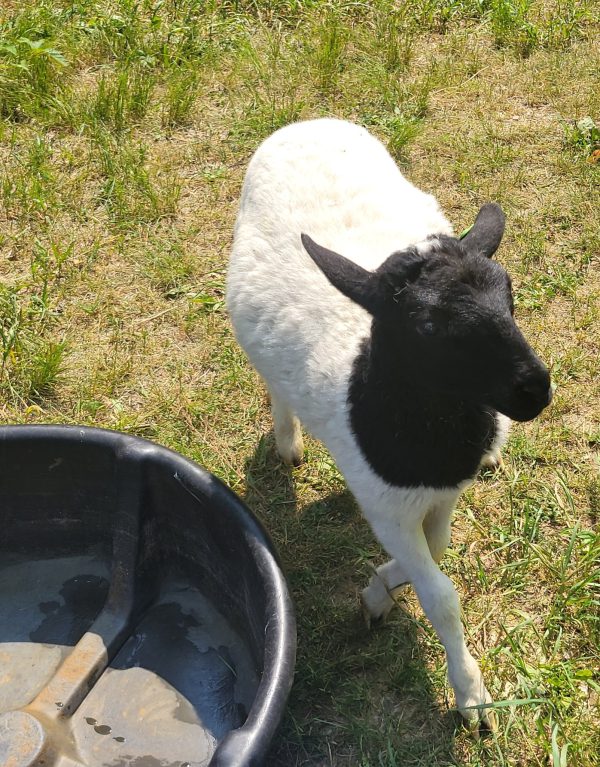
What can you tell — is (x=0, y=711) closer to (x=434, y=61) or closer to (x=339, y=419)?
(x=339, y=419)

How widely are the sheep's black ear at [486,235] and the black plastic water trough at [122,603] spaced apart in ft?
3.88

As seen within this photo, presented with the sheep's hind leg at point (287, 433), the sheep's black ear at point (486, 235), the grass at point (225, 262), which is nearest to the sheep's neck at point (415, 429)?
the sheep's black ear at point (486, 235)

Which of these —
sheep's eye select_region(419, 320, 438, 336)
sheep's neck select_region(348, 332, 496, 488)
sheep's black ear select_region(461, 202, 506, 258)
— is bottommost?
sheep's neck select_region(348, 332, 496, 488)

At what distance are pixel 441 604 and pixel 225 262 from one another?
8.90ft

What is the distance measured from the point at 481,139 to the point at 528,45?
127cm

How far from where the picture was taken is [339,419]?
330cm

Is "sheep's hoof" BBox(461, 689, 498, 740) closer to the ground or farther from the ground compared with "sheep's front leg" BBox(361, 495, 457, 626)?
closer to the ground

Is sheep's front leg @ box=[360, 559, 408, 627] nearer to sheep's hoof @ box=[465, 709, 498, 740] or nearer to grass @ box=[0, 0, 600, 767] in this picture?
grass @ box=[0, 0, 600, 767]

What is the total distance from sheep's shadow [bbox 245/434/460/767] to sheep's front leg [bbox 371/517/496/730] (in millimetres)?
136

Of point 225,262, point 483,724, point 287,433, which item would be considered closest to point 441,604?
point 483,724

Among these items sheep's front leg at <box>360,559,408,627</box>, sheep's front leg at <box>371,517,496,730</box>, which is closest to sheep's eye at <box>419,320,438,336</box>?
sheep's front leg at <box>371,517,496,730</box>

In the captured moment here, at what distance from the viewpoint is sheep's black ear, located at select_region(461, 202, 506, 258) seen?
3.05m

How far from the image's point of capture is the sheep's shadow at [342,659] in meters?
3.33

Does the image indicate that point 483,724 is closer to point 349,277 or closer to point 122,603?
point 122,603
